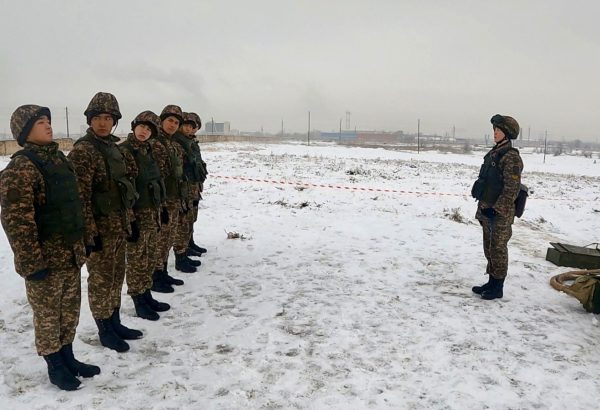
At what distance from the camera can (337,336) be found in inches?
174

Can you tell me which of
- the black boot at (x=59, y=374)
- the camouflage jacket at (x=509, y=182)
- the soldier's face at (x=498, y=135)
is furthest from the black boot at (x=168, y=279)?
the soldier's face at (x=498, y=135)

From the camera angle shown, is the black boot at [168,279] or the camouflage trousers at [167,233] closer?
the camouflage trousers at [167,233]

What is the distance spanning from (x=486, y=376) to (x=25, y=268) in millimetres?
3967

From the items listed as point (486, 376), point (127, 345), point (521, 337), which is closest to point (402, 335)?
point (486, 376)

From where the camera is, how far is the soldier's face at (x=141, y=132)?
468cm

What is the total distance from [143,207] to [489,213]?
14.7 ft

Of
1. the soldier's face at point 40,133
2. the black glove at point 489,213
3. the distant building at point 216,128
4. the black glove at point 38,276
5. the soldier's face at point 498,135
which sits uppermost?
the distant building at point 216,128

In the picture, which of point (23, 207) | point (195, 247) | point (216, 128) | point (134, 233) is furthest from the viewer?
point (216, 128)

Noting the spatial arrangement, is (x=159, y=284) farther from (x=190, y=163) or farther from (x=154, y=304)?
(x=190, y=163)

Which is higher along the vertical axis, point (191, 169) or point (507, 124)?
point (507, 124)

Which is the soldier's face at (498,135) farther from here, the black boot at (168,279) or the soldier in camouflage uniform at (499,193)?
the black boot at (168,279)

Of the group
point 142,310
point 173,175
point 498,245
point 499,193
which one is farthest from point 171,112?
point 498,245

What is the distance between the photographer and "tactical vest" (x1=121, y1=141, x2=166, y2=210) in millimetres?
4641

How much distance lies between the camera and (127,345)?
159 inches
